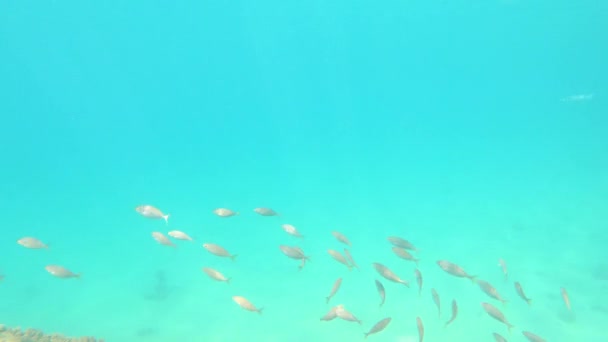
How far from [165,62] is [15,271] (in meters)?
125

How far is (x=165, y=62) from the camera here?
12769cm

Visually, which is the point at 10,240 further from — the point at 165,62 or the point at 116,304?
the point at 165,62

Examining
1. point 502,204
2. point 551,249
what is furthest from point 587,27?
point 551,249

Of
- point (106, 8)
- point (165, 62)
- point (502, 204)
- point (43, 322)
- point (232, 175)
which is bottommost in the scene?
point (43, 322)

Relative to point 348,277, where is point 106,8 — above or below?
above

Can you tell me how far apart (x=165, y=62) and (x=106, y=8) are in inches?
2664

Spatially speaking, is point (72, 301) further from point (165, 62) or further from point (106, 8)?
point (165, 62)

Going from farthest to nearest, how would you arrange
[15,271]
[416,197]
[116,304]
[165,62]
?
[165,62] → [416,197] → [15,271] → [116,304]

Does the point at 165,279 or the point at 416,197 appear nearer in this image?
the point at 165,279

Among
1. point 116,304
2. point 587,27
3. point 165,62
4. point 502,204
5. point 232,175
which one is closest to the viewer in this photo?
point 116,304

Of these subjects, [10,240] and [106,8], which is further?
[106,8]

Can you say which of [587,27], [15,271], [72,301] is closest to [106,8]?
[15,271]

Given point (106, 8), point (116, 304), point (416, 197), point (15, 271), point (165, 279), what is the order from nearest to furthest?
point (116, 304) < point (165, 279) < point (15, 271) < point (416, 197) < point (106, 8)

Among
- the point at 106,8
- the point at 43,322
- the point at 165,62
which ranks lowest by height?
the point at 43,322
